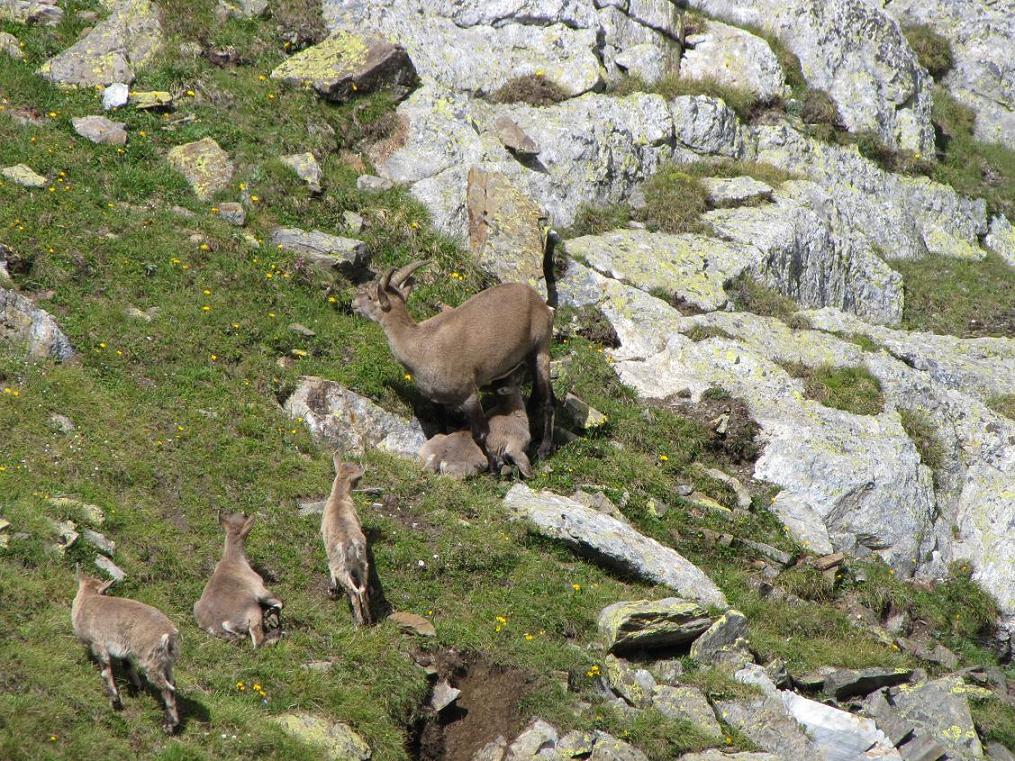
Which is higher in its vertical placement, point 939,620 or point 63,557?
point 63,557

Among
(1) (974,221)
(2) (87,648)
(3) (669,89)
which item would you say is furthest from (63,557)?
(1) (974,221)

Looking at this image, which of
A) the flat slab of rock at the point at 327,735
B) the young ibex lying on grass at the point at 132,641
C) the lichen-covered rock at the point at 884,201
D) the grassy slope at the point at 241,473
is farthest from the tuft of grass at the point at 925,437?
the young ibex lying on grass at the point at 132,641

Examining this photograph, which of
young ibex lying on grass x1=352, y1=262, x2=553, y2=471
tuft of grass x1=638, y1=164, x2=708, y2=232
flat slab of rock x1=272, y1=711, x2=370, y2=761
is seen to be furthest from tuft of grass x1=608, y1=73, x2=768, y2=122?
flat slab of rock x1=272, y1=711, x2=370, y2=761

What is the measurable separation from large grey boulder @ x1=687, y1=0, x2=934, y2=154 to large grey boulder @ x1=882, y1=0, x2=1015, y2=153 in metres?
3.94

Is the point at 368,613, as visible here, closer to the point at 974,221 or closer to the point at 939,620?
the point at 939,620

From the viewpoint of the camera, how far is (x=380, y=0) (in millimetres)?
21609

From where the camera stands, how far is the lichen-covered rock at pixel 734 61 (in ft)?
78.6

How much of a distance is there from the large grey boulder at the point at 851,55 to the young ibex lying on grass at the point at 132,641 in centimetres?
2136

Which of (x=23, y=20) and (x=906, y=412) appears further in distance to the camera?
(x=23, y=20)

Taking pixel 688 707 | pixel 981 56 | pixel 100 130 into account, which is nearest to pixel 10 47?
pixel 100 130

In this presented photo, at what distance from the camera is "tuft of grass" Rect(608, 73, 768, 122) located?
22.6 m

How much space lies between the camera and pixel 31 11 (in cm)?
1947

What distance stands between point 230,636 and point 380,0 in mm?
15856

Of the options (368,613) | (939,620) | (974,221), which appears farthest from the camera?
(974,221)
